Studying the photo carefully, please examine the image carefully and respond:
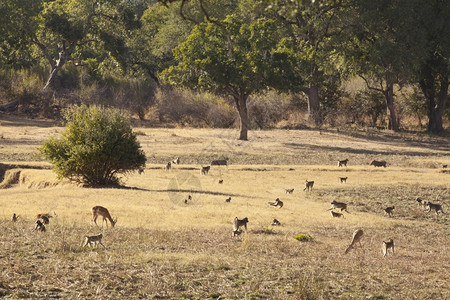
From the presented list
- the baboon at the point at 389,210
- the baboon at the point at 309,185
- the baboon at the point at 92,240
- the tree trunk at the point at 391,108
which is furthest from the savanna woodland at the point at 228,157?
the tree trunk at the point at 391,108

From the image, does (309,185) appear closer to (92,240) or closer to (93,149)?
(93,149)

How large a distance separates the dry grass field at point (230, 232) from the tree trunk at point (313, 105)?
18.7 metres

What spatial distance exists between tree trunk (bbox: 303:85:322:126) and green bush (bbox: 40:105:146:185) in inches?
1338

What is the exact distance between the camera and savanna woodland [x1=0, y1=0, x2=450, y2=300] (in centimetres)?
1109

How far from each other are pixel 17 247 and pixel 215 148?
3012 centimetres

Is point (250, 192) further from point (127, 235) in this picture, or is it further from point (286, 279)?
point (286, 279)

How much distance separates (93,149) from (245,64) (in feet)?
70.5

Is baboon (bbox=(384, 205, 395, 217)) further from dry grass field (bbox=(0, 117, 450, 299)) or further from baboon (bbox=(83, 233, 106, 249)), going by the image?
baboon (bbox=(83, 233, 106, 249))

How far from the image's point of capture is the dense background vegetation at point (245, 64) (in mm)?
45000

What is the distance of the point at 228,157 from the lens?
127 ft

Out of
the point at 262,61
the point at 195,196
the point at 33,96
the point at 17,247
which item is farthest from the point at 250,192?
the point at 33,96

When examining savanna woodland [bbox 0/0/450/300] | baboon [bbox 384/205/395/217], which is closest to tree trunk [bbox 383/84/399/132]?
savanna woodland [bbox 0/0/450/300]

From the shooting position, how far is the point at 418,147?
48.8 metres

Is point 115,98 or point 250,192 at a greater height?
point 115,98
